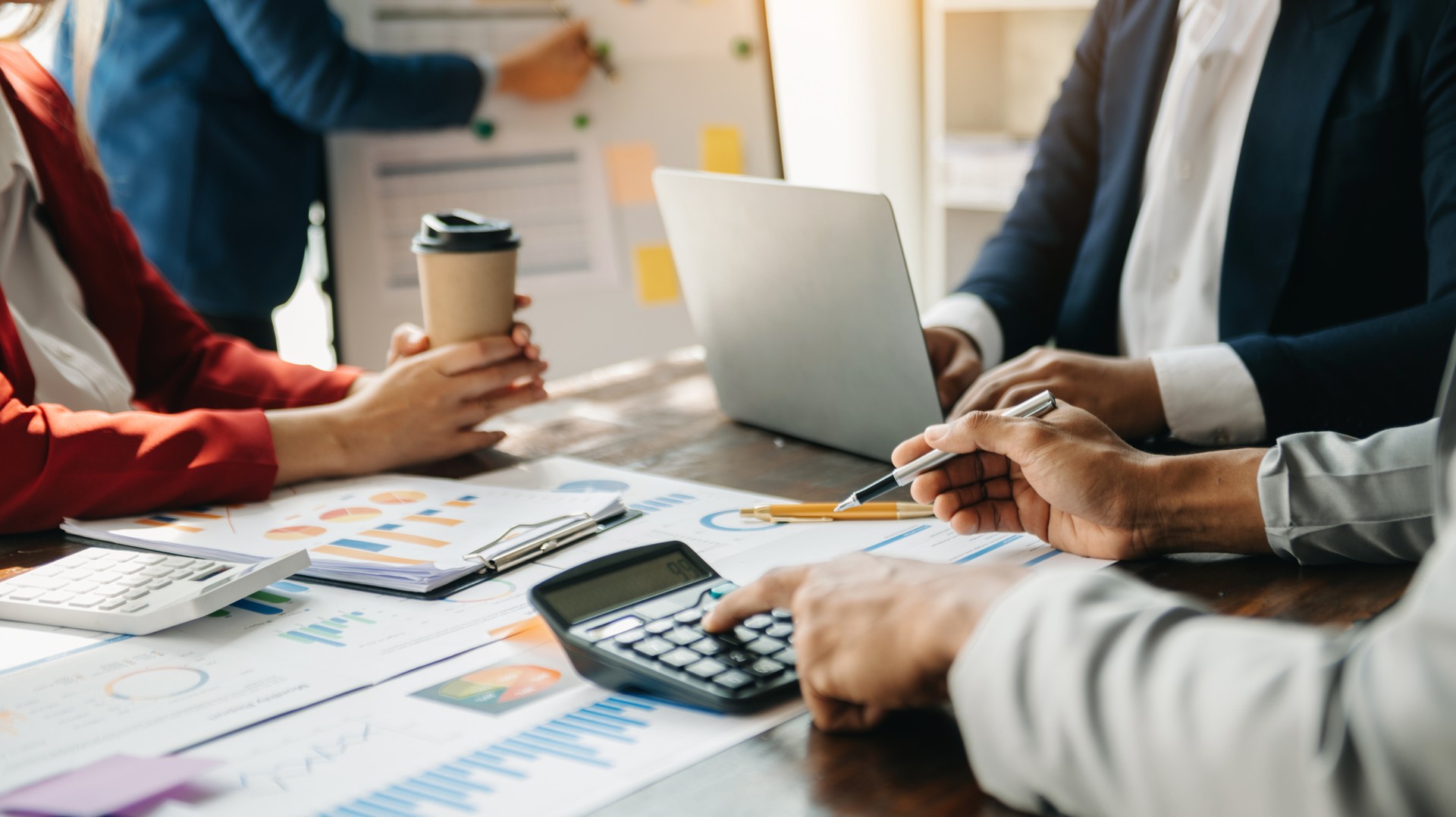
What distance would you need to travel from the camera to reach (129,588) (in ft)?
2.60

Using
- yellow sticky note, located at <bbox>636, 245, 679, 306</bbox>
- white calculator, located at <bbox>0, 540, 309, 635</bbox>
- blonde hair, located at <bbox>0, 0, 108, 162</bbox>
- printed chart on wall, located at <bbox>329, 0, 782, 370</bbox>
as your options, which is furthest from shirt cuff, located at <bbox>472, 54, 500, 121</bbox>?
white calculator, located at <bbox>0, 540, 309, 635</bbox>

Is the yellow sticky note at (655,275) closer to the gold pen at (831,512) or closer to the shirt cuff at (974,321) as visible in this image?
the shirt cuff at (974,321)

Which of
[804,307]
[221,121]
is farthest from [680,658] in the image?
[221,121]

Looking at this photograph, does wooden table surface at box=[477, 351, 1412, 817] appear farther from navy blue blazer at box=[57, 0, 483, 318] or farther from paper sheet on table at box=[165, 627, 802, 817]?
navy blue blazer at box=[57, 0, 483, 318]

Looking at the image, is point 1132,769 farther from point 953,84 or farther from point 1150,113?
point 953,84

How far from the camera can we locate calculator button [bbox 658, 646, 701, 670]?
25.1 inches

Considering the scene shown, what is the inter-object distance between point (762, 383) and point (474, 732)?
657 mm

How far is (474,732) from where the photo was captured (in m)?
0.62

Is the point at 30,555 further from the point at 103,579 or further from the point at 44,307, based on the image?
the point at 44,307

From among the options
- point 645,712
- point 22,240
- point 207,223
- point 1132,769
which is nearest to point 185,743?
point 645,712

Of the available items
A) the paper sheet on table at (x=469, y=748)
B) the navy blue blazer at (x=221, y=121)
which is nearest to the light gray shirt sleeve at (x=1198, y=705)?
the paper sheet on table at (x=469, y=748)

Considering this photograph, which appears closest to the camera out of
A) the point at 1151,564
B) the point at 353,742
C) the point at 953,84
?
the point at 353,742

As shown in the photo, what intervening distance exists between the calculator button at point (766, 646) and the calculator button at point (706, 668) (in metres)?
0.03

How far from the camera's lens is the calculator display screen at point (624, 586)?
69 centimetres
